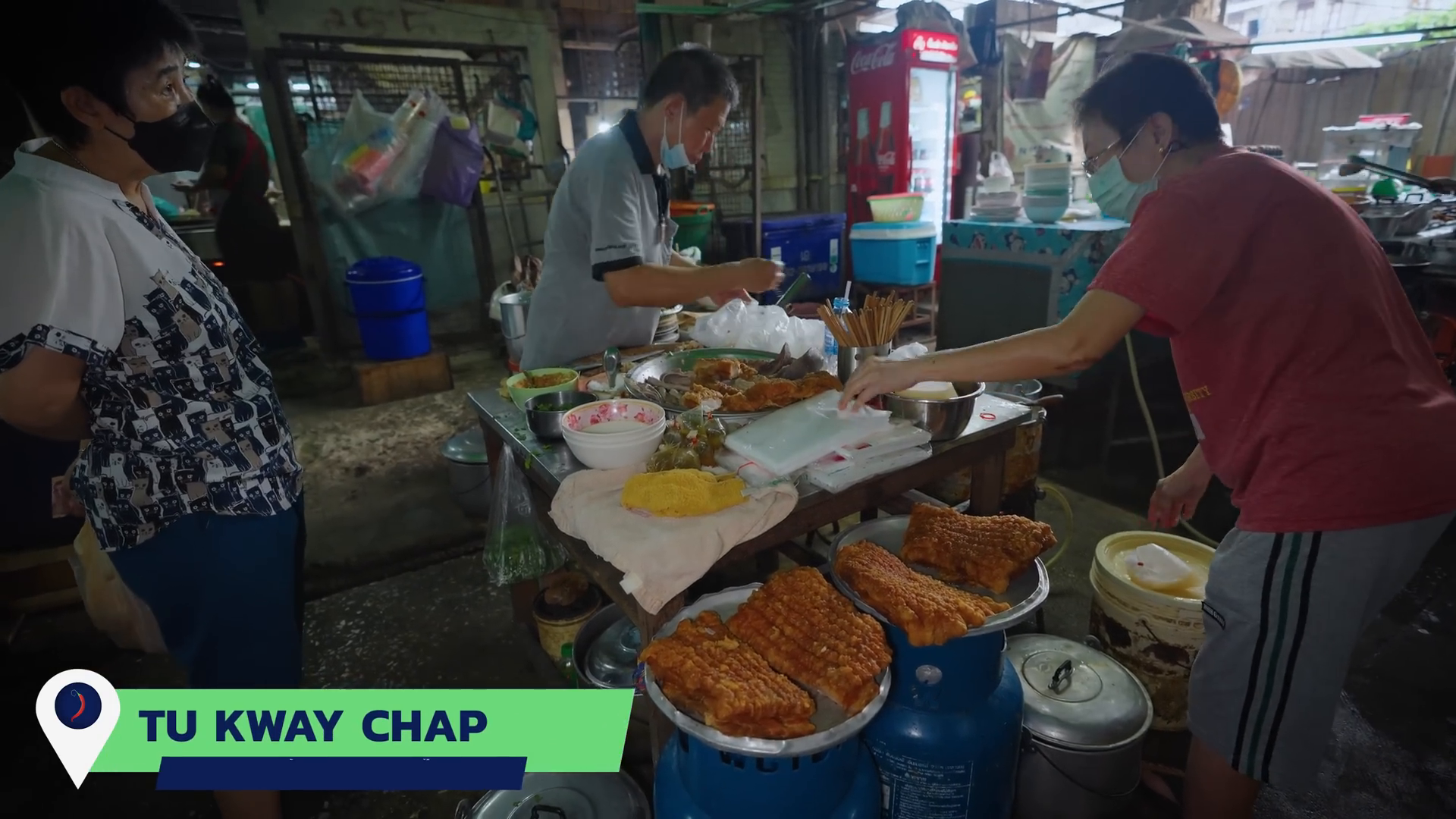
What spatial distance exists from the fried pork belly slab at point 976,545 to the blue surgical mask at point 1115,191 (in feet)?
3.61

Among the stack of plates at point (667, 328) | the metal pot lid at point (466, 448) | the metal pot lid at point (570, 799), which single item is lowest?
the metal pot lid at point (570, 799)

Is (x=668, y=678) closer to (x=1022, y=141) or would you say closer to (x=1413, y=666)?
(x=1413, y=666)

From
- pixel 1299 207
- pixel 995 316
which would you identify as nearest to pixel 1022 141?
pixel 995 316

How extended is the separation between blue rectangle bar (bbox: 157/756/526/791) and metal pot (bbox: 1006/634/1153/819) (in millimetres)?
1457

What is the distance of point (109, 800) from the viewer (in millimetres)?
2357

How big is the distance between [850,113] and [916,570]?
292 inches

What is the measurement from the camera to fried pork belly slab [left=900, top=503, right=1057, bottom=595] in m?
1.67

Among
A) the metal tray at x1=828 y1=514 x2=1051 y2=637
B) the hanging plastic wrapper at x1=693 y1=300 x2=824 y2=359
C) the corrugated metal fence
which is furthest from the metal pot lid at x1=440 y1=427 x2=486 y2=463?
the corrugated metal fence

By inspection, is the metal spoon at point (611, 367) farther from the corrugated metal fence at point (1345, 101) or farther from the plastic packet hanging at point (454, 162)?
the corrugated metal fence at point (1345, 101)

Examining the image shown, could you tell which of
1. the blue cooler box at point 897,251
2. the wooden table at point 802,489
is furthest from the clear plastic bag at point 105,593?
the blue cooler box at point 897,251

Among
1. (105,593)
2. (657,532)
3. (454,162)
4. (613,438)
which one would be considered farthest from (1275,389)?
(454,162)

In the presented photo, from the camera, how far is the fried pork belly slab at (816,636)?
1394mm

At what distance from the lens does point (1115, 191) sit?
7.60 ft

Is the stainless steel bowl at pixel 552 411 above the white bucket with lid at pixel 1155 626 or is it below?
above
